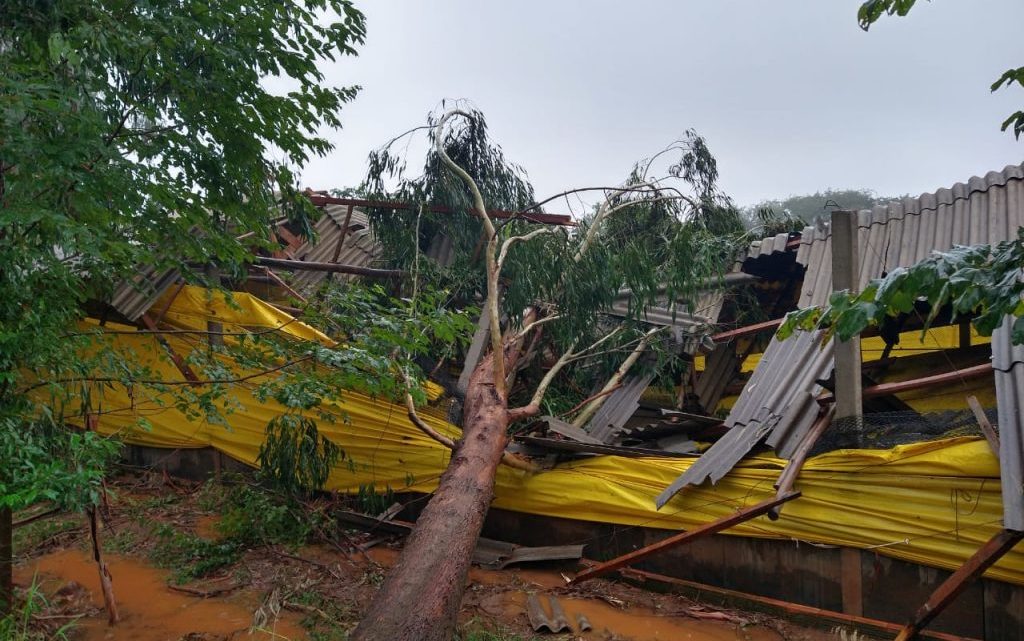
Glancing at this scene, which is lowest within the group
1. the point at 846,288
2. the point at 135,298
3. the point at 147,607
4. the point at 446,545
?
the point at 147,607

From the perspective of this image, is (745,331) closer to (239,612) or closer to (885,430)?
(885,430)

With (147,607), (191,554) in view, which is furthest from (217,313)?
(147,607)

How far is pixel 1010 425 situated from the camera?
356 cm

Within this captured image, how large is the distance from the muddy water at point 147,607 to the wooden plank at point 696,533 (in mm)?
2181

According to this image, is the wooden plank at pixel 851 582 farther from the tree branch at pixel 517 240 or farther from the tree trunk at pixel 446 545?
the tree branch at pixel 517 240

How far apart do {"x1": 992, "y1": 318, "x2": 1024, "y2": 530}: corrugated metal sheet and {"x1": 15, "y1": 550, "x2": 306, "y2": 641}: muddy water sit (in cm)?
424

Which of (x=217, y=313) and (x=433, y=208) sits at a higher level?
(x=433, y=208)

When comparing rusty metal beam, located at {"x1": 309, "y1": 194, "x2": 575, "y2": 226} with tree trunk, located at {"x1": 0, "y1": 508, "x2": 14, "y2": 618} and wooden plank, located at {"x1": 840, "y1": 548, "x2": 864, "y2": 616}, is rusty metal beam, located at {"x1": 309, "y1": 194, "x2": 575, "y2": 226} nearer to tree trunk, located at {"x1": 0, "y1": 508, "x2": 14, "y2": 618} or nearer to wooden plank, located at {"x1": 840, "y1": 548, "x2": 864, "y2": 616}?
wooden plank, located at {"x1": 840, "y1": 548, "x2": 864, "y2": 616}

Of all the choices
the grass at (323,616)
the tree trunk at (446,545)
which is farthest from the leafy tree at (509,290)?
the grass at (323,616)

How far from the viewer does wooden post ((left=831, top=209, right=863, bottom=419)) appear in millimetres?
4480

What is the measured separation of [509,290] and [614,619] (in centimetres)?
350

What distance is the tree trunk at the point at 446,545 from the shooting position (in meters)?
3.17

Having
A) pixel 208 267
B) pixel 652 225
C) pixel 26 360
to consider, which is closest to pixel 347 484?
pixel 208 267

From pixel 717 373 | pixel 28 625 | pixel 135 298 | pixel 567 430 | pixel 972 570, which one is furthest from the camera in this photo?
pixel 717 373
